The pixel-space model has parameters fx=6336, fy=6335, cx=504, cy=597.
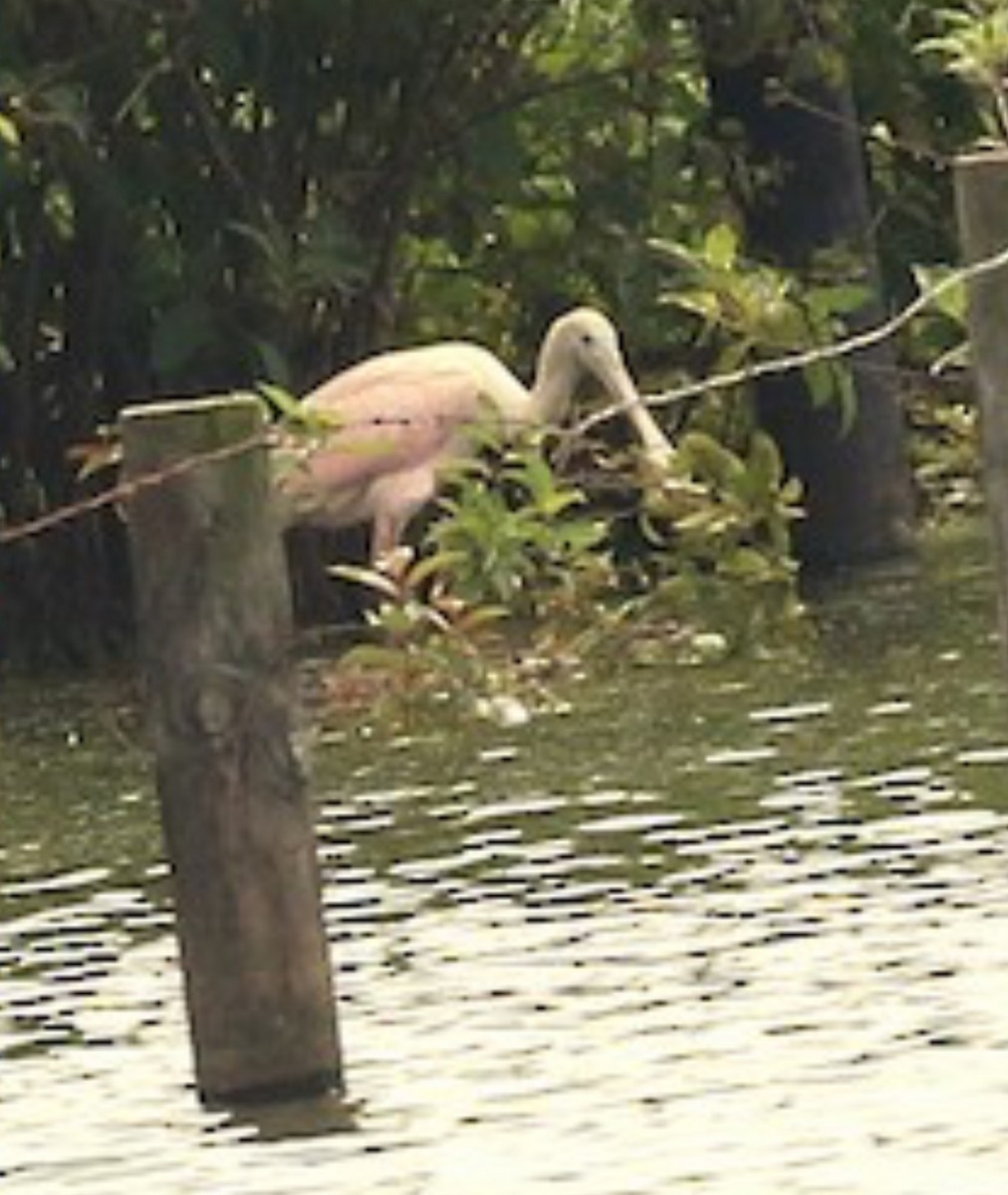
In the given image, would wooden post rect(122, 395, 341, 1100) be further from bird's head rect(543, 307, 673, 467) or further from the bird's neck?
the bird's neck

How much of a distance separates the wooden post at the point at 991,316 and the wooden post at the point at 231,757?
4.20ft

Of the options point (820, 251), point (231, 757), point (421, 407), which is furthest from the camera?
point (820, 251)

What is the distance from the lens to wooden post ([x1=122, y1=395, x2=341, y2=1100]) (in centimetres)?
906

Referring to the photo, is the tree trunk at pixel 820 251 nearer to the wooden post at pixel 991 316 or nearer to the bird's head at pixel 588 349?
the bird's head at pixel 588 349

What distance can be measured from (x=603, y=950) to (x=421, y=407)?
185 inches

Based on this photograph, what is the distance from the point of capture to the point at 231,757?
9.12m

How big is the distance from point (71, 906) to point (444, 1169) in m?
2.90

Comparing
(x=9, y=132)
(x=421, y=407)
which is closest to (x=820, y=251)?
(x=421, y=407)

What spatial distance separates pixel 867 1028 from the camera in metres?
9.71

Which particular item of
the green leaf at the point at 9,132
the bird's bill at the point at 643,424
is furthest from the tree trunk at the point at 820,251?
the green leaf at the point at 9,132

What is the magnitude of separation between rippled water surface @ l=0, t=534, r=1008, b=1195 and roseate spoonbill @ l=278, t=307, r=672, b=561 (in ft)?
3.89

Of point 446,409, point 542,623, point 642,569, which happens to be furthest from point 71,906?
point 642,569

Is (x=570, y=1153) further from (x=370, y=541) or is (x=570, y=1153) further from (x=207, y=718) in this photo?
(x=370, y=541)

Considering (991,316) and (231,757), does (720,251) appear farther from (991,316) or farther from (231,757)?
(991,316)
